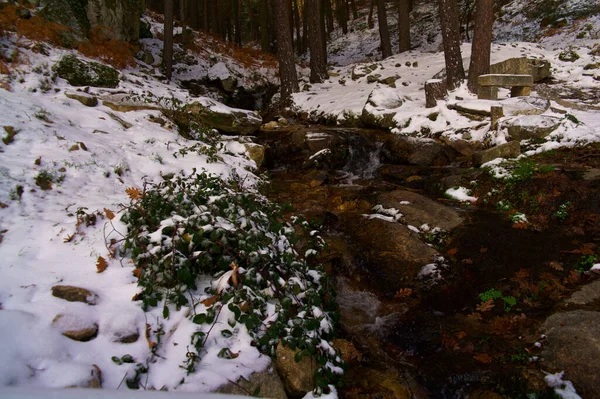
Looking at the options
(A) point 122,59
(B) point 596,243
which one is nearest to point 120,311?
(B) point 596,243

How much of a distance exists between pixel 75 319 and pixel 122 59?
1144 cm

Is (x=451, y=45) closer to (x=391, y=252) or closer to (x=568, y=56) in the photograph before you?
(x=568, y=56)

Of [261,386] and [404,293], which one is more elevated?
[261,386]

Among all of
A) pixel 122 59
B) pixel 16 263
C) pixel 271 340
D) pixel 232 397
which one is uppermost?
pixel 122 59

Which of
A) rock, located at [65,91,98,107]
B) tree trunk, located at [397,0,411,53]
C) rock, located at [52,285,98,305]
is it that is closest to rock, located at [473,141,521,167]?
rock, located at [52,285,98,305]

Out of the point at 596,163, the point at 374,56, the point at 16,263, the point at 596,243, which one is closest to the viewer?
the point at 16,263

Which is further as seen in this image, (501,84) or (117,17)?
(117,17)

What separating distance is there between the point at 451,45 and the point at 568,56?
617 centimetres

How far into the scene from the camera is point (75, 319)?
2412 mm

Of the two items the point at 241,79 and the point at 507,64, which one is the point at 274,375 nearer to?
Answer: the point at 507,64

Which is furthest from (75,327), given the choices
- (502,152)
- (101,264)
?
(502,152)

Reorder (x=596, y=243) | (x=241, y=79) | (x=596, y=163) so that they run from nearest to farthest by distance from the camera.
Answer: (x=596, y=243) < (x=596, y=163) < (x=241, y=79)

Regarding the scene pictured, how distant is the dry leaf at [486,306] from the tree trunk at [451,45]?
869 centimetres

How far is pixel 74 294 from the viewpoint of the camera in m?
2.62
